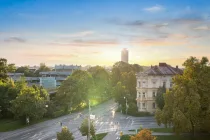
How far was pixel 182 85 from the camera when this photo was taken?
4656 cm

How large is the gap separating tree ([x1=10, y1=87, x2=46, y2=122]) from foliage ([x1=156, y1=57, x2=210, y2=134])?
28269mm

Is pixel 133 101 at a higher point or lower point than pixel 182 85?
lower

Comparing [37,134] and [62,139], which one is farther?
[37,134]

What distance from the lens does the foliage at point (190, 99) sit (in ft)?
146

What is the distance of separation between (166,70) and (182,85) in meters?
34.4

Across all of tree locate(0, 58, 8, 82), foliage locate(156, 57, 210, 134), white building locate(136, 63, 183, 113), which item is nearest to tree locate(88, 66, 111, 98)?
white building locate(136, 63, 183, 113)

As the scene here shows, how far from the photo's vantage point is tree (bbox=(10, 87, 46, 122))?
62.8 meters

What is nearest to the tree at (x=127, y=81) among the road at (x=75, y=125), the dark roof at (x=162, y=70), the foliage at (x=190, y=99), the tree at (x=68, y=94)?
the road at (x=75, y=125)

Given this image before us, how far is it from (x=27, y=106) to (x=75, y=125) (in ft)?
35.7

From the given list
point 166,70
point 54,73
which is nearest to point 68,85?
point 166,70

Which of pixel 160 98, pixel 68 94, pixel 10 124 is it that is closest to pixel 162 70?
pixel 160 98

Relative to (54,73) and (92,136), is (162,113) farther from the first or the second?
(54,73)

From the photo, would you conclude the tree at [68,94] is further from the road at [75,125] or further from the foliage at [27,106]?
the foliage at [27,106]

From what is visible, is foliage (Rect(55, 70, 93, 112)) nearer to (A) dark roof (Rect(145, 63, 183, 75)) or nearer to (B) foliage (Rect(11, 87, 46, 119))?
(B) foliage (Rect(11, 87, 46, 119))
